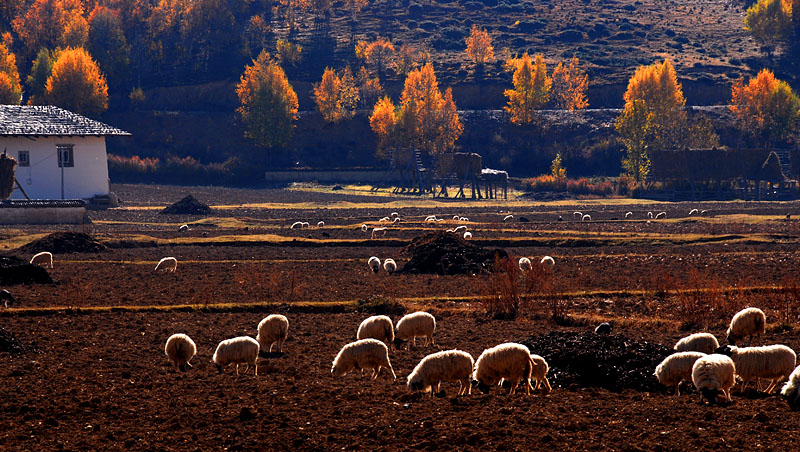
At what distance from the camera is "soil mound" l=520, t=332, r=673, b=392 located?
13927 millimetres

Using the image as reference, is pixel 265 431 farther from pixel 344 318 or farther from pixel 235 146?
pixel 235 146

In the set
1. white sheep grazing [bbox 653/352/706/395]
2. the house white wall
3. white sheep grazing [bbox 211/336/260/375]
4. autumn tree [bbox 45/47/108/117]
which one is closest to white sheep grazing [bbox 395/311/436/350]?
white sheep grazing [bbox 211/336/260/375]

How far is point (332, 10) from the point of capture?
522ft

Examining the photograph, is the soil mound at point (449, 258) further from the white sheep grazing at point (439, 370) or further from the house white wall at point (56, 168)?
the house white wall at point (56, 168)

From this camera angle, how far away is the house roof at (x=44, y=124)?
55.8 metres

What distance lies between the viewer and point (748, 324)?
54.4 feet

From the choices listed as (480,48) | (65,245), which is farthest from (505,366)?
(480,48)

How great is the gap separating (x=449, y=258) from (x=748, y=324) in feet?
47.2

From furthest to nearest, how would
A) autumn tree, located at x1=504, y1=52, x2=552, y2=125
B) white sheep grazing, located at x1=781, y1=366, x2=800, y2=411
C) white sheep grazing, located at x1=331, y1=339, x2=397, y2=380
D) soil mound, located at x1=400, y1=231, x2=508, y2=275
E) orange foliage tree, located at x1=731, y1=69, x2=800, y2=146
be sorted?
1. autumn tree, located at x1=504, y1=52, x2=552, y2=125
2. orange foliage tree, located at x1=731, y1=69, x2=800, y2=146
3. soil mound, located at x1=400, y1=231, x2=508, y2=275
4. white sheep grazing, located at x1=331, y1=339, x2=397, y2=380
5. white sheep grazing, located at x1=781, y1=366, x2=800, y2=411

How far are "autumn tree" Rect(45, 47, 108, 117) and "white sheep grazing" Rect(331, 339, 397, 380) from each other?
274 feet

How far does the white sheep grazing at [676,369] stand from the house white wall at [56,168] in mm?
48646

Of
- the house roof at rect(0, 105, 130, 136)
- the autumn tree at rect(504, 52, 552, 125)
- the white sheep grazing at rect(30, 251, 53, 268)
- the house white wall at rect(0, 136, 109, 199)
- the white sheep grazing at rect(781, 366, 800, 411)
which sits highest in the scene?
Result: the autumn tree at rect(504, 52, 552, 125)

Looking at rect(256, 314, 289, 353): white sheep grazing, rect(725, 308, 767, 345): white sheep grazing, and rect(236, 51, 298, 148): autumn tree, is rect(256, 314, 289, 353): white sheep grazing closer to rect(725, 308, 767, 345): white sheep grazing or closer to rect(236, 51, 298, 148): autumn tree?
rect(725, 308, 767, 345): white sheep grazing

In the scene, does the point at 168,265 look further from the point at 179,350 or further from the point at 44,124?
the point at 44,124
